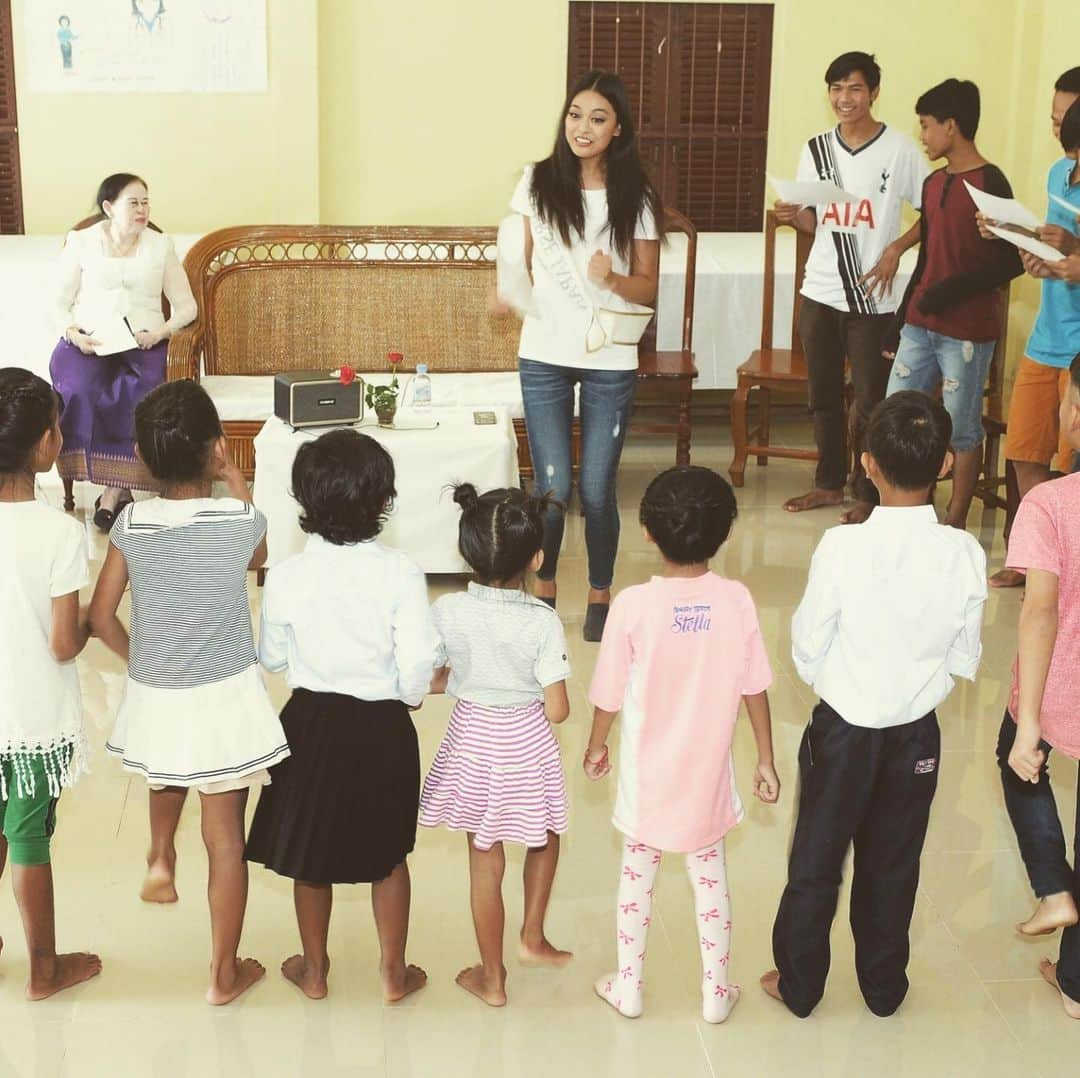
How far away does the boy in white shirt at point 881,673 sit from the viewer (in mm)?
2641

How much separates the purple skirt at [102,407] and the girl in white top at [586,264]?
188 centimetres

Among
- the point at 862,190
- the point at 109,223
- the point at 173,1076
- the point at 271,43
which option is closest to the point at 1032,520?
the point at 173,1076

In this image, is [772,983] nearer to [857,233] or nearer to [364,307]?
[857,233]

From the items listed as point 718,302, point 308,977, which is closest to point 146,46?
point 718,302

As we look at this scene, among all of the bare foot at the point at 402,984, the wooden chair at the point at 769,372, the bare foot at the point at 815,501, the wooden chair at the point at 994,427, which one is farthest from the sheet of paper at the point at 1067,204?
the bare foot at the point at 402,984

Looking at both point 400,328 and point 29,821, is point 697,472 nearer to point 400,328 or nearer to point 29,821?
point 29,821

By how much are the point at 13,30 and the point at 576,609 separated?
4.29 m

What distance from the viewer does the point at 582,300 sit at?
436 cm

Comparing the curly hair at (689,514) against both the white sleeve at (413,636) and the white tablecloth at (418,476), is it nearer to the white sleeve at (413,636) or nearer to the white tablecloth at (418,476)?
the white sleeve at (413,636)

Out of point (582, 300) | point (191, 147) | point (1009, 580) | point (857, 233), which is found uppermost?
point (191, 147)

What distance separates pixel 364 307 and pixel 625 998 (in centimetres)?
414

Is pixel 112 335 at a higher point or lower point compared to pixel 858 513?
higher

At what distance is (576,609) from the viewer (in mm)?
5090

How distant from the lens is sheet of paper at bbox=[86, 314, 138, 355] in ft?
18.6
